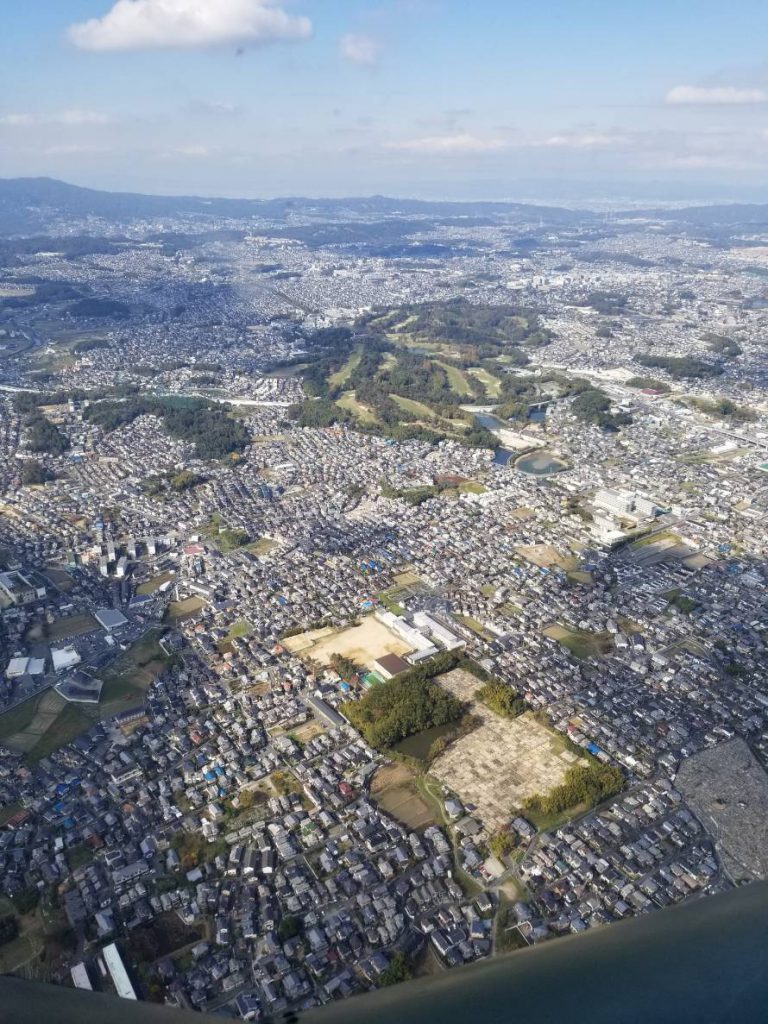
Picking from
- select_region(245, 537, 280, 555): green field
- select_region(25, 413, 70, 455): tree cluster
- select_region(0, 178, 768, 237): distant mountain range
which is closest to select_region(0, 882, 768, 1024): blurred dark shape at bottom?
select_region(245, 537, 280, 555): green field

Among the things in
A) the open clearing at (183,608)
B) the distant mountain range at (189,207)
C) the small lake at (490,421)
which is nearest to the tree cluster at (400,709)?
the open clearing at (183,608)

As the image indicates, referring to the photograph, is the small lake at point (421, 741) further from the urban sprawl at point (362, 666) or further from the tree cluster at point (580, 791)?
the tree cluster at point (580, 791)

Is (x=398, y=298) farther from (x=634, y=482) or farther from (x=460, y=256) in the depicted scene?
(x=634, y=482)

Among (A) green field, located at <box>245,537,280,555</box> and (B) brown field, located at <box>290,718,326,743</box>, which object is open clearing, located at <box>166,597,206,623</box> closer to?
(A) green field, located at <box>245,537,280,555</box>

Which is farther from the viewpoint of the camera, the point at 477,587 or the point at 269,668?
the point at 477,587

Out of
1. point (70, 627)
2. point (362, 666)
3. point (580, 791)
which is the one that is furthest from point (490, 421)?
point (580, 791)

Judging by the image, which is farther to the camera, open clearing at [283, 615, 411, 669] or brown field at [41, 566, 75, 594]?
brown field at [41, 566, 75, 594]

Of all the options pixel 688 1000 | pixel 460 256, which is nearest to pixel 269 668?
pixel 688 1000
